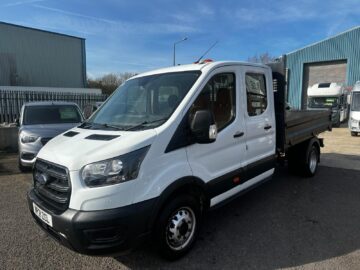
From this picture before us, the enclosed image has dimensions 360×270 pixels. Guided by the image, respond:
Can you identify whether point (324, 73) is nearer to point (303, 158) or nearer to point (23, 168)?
point (303, 158)

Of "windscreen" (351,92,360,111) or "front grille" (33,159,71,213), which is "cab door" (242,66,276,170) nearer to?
"front grille" (33,159,71,213)

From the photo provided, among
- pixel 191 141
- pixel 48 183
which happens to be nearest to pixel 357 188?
pixel 191 141

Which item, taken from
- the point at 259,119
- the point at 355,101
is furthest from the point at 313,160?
the point at 355,101

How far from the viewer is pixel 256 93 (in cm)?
438

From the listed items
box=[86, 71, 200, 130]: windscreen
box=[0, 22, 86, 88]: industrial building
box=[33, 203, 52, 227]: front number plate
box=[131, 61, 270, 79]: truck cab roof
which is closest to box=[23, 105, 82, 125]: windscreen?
box=[86, 71, 200, 130]: windscreen

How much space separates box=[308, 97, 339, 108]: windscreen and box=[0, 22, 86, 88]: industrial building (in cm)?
2443

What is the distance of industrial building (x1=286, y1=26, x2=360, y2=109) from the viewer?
2322 cm

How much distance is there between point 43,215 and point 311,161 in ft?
19.2

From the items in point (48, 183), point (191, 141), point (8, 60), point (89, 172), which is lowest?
point (48, 183)

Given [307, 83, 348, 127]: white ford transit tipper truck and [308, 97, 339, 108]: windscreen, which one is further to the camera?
[308, 97, 339, 108]: windscreen

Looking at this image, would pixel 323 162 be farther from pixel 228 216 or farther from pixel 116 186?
pixel 116 186

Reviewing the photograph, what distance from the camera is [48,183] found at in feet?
9.82

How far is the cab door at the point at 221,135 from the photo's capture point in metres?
3.34

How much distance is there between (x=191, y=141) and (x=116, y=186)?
0.97m
